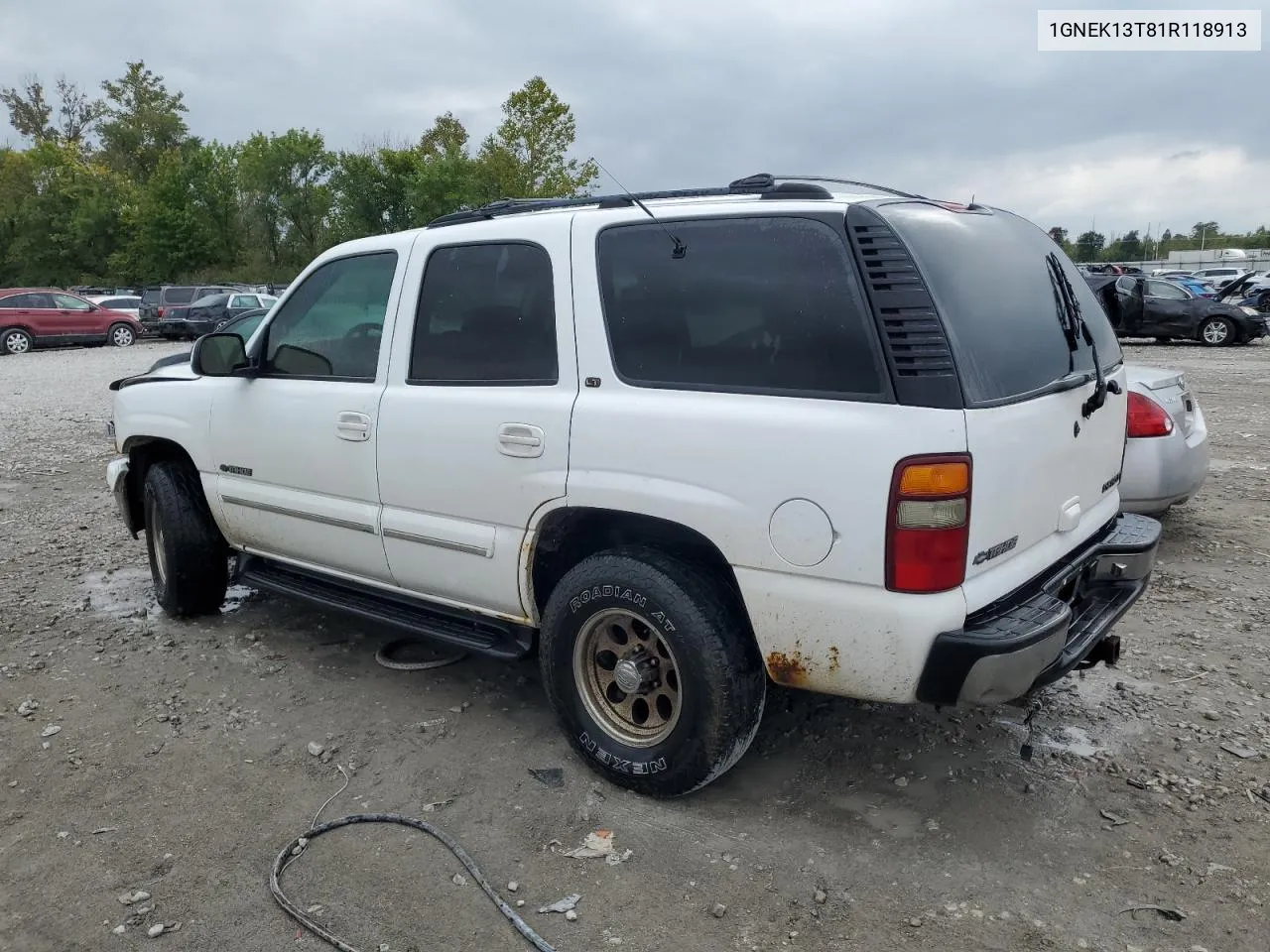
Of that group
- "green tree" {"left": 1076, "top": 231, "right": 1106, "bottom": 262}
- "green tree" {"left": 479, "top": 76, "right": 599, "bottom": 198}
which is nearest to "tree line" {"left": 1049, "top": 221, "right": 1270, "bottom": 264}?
"green tree" {"left": 1076, "top": 231, "right": 1106, "bottom": 262}

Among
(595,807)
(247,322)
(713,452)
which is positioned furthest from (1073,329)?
(247,322)

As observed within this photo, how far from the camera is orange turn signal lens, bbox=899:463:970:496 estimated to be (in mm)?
2611

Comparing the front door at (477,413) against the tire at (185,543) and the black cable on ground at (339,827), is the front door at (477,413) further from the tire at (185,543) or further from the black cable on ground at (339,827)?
the tire at (185,543)

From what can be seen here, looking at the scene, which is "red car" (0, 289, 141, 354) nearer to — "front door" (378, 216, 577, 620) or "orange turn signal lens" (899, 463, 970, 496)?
"front door" (378, 216, 577, 620)

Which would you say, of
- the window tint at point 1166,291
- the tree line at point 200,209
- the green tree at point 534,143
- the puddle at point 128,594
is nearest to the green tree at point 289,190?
the tree line at point 200,209

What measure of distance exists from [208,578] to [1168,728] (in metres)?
4.47

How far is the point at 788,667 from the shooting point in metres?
2.92

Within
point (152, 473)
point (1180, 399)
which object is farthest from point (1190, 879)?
point (152, 473)

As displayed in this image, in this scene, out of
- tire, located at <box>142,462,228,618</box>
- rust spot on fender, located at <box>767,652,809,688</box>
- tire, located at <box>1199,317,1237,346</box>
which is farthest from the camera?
tire, located at <box>1199,317,1237,346</box>

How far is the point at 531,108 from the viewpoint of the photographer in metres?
32.1

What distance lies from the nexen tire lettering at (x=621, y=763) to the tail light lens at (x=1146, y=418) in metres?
3.82

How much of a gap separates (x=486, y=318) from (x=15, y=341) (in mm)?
26780

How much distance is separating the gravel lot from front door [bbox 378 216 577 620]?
0.71 m

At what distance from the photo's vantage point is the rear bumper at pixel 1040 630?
8.75 ft
